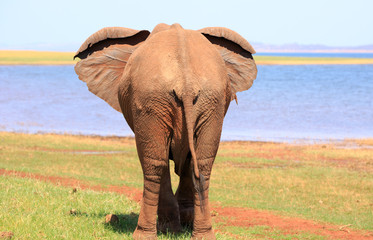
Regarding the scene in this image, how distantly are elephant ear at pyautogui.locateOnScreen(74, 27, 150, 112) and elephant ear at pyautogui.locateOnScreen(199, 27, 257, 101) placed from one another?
831 millimetres

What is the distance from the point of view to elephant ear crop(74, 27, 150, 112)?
20.8 ft

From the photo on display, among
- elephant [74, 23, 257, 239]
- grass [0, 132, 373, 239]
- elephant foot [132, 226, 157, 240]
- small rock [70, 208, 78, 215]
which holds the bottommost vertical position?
grass [0, 132, 373, 239]

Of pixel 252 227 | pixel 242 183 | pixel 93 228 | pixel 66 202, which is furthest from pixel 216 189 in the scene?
pixel 93 228

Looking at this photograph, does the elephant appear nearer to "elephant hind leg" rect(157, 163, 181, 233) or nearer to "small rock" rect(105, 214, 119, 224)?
"elephant hind leg" rect(157, 163, 181, 233)

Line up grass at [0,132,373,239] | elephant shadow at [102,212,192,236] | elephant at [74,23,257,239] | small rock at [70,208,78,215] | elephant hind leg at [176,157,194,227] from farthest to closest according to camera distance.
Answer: grass at [0,132,373,239]
small rock at [70,208,78,215]
elephant hind leg at [176,157,194,227]
elephant shadow at [102,212,192,236]
elephant at [74,23,257,239]

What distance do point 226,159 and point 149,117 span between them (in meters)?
11.6

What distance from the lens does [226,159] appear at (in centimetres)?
1659

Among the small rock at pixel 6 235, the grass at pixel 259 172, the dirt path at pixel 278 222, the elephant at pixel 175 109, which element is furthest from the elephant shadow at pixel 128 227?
the dirt path at pixel 278 222

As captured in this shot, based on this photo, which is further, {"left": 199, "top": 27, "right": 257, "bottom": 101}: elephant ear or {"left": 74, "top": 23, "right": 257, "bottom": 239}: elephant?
{"left": 199, "top": 27, "right": 257, "bottom": 101}: elephant ear

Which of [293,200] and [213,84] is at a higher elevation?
[213,84]

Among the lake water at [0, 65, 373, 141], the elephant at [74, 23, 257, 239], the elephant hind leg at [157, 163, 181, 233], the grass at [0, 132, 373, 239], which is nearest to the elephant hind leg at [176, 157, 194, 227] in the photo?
the elephant hind leg at [157, 163, 181, 233]

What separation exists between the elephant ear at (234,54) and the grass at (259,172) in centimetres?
251

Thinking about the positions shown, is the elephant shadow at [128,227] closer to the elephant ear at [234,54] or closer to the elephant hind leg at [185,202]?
the elephant hind leg at [185,202]

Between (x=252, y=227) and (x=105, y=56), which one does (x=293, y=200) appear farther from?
(x=105, y=56)
